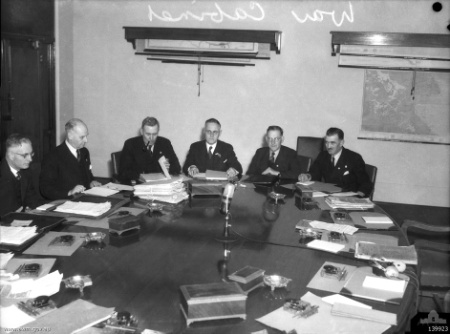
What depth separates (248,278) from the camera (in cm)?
210

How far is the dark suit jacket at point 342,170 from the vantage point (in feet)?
14.7

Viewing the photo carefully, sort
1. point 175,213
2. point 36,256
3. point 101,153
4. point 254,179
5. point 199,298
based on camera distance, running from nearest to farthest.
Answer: point 199,298, point 36,256, point 175,213, point 254,179, point 101,153

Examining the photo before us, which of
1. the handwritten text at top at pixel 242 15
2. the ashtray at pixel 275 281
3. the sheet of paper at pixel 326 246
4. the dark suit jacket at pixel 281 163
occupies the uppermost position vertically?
the handwritten text at top at pixel 242 15

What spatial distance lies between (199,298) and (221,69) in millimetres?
4808

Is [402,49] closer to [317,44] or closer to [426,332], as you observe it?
[317,44]

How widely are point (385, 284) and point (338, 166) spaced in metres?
2.49

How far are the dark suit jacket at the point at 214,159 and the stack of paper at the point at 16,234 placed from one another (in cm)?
238

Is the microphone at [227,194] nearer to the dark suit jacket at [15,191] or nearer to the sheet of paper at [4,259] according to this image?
the sheet of paper at [4,259]

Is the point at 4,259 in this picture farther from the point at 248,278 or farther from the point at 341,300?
the point at 341,300

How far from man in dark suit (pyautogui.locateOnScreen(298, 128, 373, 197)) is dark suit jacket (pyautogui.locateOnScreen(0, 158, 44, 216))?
231cm

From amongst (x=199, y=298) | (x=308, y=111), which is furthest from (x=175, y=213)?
(x=308, y=111)

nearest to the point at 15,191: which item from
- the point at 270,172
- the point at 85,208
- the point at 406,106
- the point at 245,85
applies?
the point at 85,208

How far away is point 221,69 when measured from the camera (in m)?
6.31

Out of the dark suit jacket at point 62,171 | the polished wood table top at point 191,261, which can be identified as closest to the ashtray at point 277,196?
the polished wood table top at point 191,261
